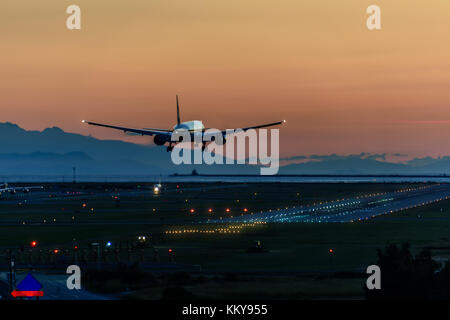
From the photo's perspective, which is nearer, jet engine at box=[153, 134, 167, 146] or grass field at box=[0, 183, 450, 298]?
grass field at box=[0, 183, 450, 298]

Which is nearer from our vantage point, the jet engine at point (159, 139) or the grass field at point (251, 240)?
the grass field at point (251, 240)

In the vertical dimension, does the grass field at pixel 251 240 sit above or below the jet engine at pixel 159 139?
below

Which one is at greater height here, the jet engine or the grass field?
the jet engine

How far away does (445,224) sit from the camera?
133 metres

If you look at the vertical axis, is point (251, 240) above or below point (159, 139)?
below

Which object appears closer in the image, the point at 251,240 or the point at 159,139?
the point at 251,240
